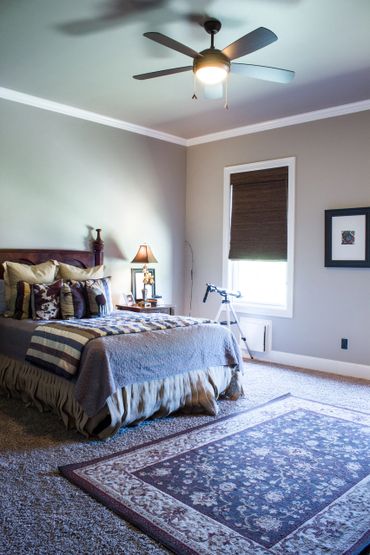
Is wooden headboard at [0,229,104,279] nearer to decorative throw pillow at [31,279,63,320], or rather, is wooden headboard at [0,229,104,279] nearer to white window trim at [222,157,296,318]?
decorative throw pillow at [31,279,63,320]

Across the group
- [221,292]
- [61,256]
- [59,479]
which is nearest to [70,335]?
[59,479]

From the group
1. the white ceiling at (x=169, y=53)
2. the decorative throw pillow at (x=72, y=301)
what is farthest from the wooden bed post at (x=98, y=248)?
the white ceiling at (x=169, y=53)

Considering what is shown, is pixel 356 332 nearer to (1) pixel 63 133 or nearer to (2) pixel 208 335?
(2) pixel 208 335

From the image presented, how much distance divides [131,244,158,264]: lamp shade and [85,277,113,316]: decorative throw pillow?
3.23ft

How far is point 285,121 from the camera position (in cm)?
552

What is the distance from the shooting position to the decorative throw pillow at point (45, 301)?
4234 mm

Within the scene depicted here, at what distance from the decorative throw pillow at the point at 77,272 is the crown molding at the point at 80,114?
163cm

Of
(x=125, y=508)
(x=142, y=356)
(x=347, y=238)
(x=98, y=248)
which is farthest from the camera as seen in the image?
(x=98, y=248)

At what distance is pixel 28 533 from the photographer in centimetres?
211

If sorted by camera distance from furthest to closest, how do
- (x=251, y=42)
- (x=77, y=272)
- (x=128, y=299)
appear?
(x=128, y=299) → (x=77, y=272) → (x=251, y=42)

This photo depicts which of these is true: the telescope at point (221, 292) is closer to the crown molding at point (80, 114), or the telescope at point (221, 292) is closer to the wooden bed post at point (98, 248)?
the wooden bed post at point (98, 248)

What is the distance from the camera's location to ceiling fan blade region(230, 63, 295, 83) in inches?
130

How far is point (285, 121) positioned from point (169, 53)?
84.2 inches

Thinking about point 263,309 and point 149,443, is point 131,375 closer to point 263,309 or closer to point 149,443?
point 149,443
